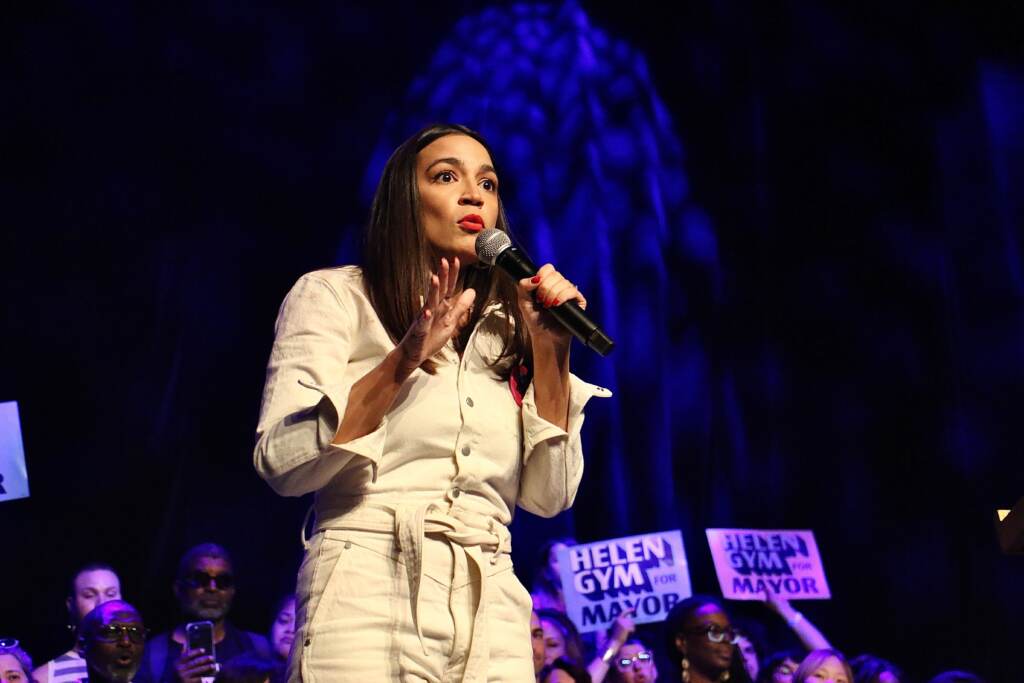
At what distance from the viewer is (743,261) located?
720 centimetres

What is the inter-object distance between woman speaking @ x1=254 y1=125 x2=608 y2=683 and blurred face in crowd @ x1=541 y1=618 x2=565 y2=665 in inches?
112

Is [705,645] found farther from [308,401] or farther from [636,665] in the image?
[308,401]

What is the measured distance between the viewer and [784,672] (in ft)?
15.9

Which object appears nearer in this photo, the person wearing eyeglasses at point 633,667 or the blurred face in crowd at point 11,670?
the blurred face in crowd at point 11,670

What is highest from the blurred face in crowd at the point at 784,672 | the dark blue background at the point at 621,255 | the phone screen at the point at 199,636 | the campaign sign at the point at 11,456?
the dark blue background at the point at 621,255

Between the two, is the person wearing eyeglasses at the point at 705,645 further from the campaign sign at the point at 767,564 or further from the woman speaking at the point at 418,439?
the woman speaking at the point at 418,439

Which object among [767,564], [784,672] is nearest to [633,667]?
[784,672]

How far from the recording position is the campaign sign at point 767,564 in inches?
231

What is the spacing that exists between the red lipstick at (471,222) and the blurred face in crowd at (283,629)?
3.11 meters

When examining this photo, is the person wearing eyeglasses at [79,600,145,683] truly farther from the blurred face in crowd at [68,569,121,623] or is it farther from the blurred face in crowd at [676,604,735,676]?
the blurred face in crowd at [676,604,735,676]

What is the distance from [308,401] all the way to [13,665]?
105 inches

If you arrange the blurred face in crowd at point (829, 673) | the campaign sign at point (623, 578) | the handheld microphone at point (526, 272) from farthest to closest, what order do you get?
the campaign sign at point (623, 578), the blurred face in crowd at point (829, 673), the handheld microphone at point (526, 272)

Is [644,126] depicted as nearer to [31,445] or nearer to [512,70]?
[512,70]

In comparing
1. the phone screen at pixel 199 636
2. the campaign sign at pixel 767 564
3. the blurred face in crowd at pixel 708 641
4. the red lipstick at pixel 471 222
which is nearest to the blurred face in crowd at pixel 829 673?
the blurred face in crowd at pixel 708 641
